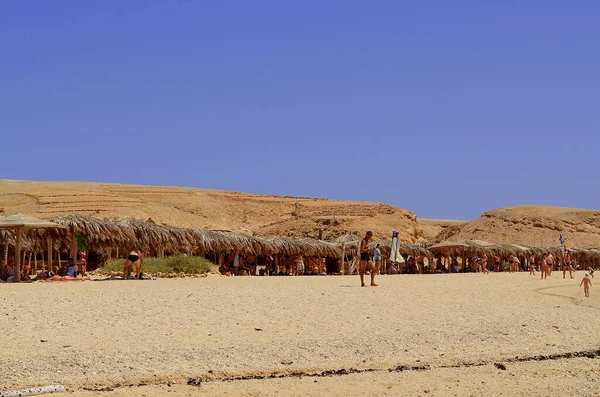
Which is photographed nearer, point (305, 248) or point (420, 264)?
point (305, 248)

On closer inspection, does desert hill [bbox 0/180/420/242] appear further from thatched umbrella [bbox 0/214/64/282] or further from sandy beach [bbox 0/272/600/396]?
sandy beach [bbox 0/272/600/396]

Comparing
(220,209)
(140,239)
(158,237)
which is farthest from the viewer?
(220,209)

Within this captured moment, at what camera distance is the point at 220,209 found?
175ft

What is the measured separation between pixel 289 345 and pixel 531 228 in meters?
46.5

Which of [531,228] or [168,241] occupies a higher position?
[531,228]

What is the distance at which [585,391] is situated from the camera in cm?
723

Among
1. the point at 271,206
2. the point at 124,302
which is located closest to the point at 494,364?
the point at 124,302

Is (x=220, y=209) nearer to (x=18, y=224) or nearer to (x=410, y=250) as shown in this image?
(x=410, y=250)

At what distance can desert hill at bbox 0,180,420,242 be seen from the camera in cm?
4000

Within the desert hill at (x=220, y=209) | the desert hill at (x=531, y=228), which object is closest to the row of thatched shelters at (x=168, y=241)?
the desert hill at (x=220, y=209)

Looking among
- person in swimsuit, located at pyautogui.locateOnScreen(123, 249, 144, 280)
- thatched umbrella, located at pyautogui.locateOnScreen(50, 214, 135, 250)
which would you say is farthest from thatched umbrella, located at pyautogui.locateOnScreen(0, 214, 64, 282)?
thatched umbrella, located at pyautogui.locateOnScreen(50, 214, 135, 250)

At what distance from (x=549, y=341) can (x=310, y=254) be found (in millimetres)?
18384

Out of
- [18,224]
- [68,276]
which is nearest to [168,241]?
[68,276]

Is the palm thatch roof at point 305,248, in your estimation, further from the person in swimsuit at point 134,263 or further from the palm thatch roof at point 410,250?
the person in swimsuit at point 134,263
